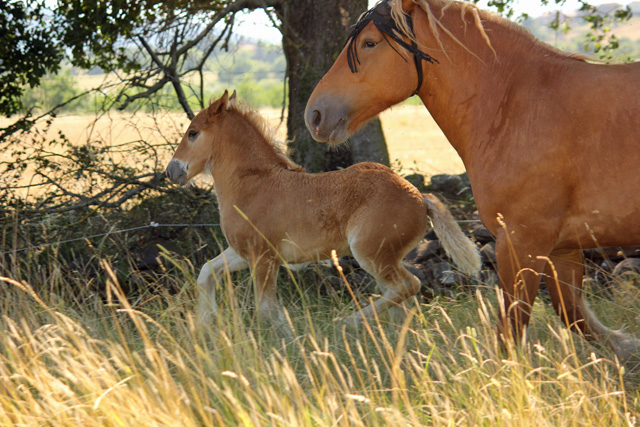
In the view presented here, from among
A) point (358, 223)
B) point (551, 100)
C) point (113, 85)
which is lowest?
point (358, 223)

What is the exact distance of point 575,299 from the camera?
3.93 metres

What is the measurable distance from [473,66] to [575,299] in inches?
Result: 55.5

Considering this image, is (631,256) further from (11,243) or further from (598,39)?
(11,243)

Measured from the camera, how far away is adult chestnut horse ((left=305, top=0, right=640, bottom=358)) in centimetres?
339

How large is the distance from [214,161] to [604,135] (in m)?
2.88

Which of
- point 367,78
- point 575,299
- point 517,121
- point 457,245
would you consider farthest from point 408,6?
point 575,299

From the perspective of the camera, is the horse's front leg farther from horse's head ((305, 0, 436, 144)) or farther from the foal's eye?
→ the foal's eye

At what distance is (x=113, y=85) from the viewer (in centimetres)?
730

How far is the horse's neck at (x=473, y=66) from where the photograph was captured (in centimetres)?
368

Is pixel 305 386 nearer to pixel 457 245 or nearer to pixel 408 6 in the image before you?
pixel 457 245

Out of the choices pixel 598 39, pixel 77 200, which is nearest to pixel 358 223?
pixel 77 200

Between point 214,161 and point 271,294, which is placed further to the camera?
point 214,161

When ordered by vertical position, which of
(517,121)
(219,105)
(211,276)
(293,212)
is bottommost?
(211,276)

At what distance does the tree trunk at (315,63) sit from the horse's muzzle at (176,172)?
2491mm
